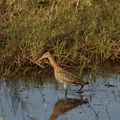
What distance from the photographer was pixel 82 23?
12867 millimetres

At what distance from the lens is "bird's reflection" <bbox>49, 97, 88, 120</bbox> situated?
29.8 feet

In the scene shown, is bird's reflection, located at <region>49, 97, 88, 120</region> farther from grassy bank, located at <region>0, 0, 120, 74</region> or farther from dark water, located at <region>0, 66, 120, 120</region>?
grassy bank, located at <region>0, 0, 120, 74</region>

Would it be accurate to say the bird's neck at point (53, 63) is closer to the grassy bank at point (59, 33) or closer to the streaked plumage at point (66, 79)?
the streaked plumage at point (66, 79)

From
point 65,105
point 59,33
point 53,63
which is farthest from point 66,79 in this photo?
point 59,33

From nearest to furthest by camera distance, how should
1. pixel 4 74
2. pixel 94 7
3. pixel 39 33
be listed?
pixel 4 74
pixel 39 33
pixel 94 7

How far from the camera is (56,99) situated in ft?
32.0

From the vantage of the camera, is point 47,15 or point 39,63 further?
point 47,15

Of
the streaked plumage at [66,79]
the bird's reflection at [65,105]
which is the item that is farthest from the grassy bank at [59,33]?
the bird's reflection at [65,105]

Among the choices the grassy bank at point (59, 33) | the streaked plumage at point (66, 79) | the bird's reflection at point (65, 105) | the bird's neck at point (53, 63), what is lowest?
the bird's reflection at point (65, 105)

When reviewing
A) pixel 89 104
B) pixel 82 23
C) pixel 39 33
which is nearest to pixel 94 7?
pixel 82 23

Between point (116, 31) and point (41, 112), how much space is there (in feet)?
13.9

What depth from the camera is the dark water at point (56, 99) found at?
891 cm

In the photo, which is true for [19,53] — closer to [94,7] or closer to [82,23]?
[82,23]

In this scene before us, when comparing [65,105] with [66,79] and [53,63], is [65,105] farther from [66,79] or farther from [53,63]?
[53,63]
